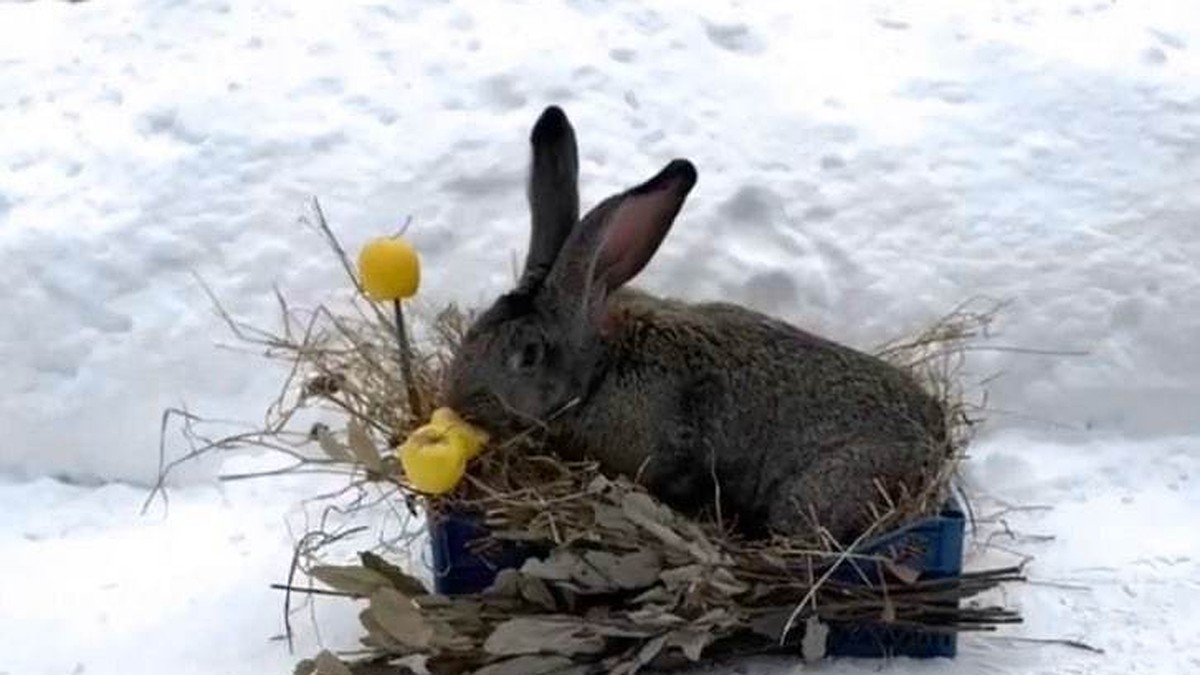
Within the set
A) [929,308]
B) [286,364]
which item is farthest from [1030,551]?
[286,364]

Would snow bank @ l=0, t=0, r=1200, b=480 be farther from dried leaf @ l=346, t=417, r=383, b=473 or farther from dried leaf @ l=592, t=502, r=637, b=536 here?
dried leaf @ l=592, t=502, r=637, b=536

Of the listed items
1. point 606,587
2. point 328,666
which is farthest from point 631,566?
point 328,666

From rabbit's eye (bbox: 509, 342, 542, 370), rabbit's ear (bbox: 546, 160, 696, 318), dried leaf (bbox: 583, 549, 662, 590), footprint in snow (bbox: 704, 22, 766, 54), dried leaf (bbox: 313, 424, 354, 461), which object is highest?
rabbit's ear (bbox: 546, 160, 696, 318)

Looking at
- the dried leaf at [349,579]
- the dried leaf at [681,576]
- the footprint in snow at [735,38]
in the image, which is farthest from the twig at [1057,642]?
the footprint in snow at [735,38]

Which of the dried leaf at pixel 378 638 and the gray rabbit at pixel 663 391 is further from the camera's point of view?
the gray rabbit at pixel 663 391

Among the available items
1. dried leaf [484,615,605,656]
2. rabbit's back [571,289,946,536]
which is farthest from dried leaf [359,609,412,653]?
rabbit's back [571,289,946,536]

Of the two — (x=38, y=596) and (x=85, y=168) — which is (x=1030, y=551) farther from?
(x=85, y=168)

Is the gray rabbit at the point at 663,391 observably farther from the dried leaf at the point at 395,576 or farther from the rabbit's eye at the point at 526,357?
the dried leaf at the point at 395,576
